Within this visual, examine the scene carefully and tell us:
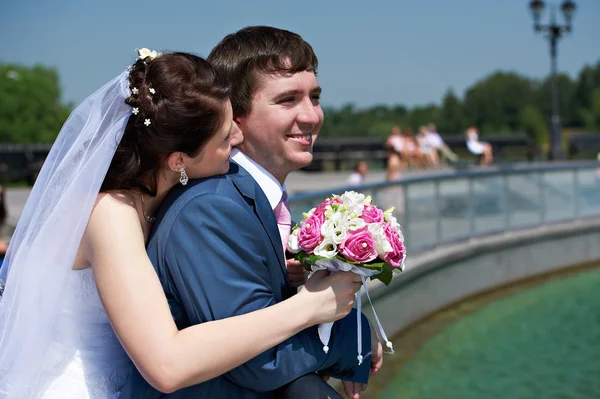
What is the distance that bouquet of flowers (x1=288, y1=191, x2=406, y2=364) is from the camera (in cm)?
261

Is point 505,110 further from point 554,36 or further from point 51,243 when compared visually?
point 51,243

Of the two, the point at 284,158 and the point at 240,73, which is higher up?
the point at 240,73

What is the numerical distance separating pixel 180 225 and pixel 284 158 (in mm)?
649

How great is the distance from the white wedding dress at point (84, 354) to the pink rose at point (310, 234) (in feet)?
2.21

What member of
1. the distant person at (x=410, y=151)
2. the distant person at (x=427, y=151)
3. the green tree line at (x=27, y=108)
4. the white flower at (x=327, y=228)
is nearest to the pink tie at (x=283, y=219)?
the white flower at (x=327, y=228)

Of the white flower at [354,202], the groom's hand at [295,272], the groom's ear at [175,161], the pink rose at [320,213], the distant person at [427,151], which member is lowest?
the distant person at [427,151]

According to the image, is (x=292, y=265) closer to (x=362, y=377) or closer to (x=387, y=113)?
(x=362, y=377)

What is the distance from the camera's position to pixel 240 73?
117 inches

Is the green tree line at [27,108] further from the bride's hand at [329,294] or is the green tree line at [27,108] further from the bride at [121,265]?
the bride's hand at [329,294]

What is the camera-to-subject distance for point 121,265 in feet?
7.84

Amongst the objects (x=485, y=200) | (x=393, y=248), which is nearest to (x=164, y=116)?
(x=393, y=248)

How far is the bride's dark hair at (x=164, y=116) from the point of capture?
2492mm

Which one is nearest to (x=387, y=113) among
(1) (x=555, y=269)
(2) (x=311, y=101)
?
(1) (x=555, y=269)

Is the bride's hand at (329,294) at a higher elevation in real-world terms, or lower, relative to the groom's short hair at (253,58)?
lower
